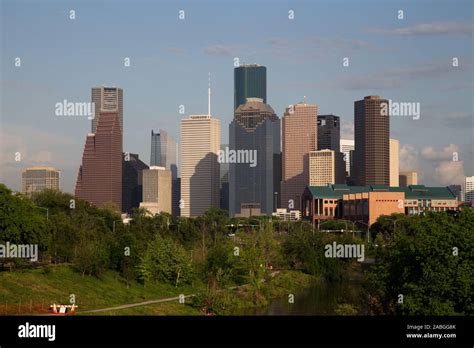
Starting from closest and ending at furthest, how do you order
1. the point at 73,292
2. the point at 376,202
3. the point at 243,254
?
the point at 73,292 < the point at 243,254 < the point at 376,202

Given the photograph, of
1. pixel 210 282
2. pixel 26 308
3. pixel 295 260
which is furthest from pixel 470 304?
pixel 295 260

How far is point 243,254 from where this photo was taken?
74125mm

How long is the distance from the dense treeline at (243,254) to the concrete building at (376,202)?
4776 cm

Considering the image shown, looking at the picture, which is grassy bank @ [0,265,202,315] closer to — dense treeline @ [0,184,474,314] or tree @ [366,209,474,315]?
dense treeline @ [0,184,474,314]

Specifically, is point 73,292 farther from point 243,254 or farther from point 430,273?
point 430,273

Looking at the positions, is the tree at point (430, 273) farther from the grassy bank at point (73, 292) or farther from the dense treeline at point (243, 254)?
Answer: the grassy bank at point (73, 292)

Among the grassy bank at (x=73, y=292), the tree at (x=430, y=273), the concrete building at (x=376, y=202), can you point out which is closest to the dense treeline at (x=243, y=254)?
the tree at (x=430, y=273)

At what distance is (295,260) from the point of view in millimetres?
89062

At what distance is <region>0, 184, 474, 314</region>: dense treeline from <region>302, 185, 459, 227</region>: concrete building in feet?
157

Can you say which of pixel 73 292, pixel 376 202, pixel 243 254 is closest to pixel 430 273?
pixel 73 292

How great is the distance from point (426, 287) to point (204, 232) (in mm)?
68868

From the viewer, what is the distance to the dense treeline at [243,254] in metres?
37.4

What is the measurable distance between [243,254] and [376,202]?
322 ft

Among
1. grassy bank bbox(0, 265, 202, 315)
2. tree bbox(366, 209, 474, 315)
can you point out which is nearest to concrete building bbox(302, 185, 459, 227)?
grassy bank bbox(0, 265, 202, 315)
